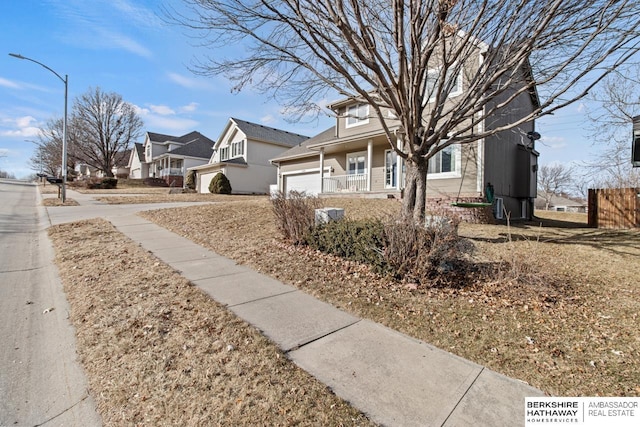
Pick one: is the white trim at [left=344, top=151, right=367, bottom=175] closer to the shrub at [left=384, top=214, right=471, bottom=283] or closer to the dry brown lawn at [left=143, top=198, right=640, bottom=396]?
the dry brown lawn at [left=143, top=198, right=640, bottom=396]

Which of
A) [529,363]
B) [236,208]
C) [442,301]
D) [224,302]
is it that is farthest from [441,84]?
[236,208]

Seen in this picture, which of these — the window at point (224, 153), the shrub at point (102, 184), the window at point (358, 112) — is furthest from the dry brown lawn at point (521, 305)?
the shrub at point (102, 184)

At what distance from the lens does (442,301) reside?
4.22 meters

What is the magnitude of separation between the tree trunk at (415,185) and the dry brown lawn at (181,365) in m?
4.64

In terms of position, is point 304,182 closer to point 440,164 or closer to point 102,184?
point 440,164

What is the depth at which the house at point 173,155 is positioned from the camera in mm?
43094

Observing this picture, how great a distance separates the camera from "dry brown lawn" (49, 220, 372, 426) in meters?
2.17

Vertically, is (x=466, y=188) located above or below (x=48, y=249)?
above

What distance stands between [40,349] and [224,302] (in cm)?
184

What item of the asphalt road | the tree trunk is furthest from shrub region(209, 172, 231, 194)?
the tree trunk

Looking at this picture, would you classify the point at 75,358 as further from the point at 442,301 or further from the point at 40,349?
the point at 442,301

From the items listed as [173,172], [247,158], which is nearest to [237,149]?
[247,158]

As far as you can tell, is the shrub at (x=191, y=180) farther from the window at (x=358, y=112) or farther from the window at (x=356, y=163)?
the window at (x=358, y=112)

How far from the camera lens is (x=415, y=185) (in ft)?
22.5
